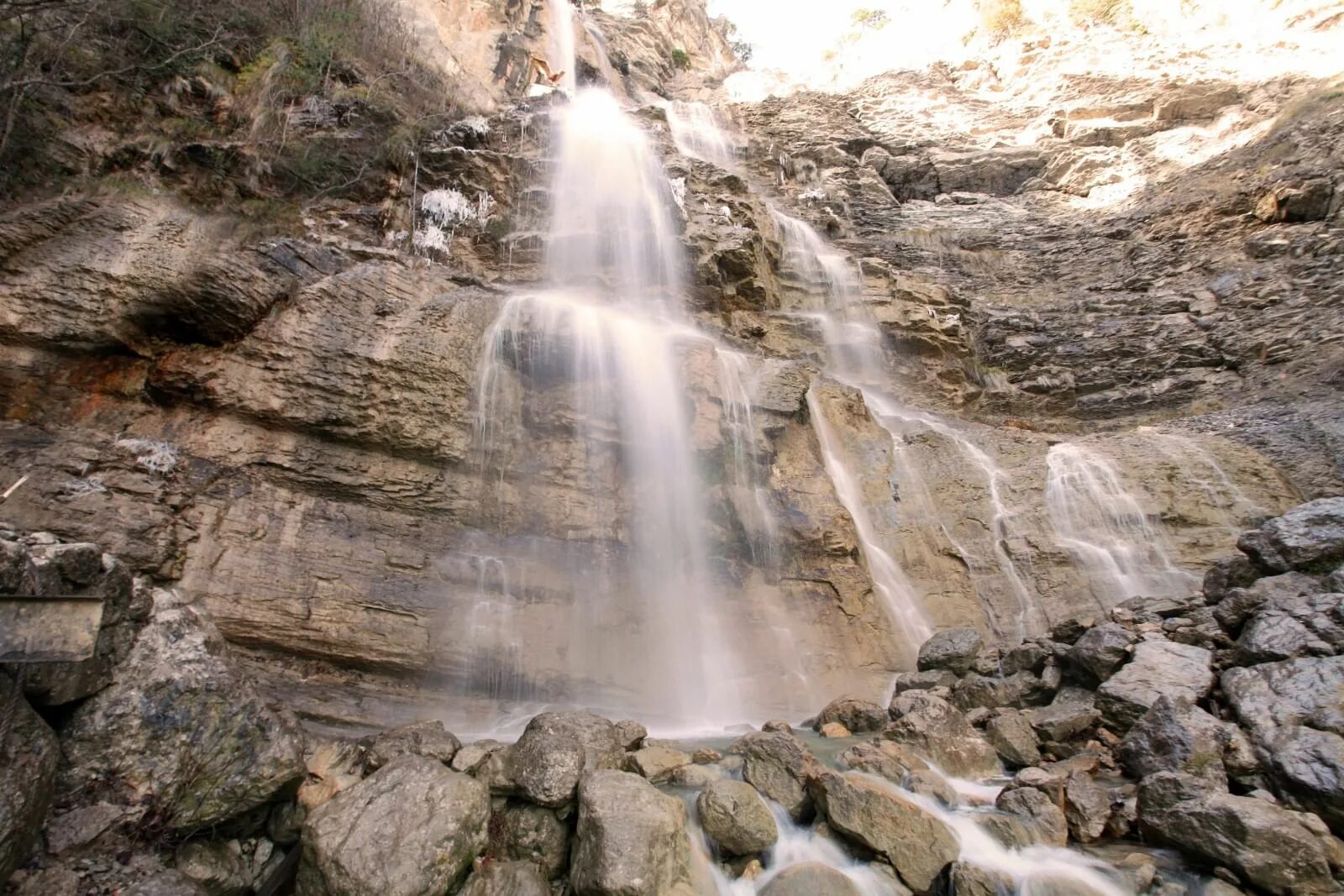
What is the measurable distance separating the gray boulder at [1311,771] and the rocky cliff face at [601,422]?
168 inches

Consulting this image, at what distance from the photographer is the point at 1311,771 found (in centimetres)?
383

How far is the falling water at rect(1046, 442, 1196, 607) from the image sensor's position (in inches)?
347

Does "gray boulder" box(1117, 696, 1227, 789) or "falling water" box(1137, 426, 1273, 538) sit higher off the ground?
"falling water" box(1137, 426, 1273, 538)

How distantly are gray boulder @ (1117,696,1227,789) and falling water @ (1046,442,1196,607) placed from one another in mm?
4605

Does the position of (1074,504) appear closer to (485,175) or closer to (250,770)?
(250,770)

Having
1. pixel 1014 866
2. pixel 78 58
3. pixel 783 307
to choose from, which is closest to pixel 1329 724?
pixel 1014 866

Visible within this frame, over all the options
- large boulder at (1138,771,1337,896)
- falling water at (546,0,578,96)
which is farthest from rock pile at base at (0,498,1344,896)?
falling water at (546,0,578,96)

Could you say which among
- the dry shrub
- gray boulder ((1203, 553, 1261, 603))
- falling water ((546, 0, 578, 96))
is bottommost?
gray boulder ((1203, 553, 1261, 603))

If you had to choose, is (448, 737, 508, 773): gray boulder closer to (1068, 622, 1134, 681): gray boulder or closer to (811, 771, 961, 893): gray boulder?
(811, 771, 961, 893): gray boulder

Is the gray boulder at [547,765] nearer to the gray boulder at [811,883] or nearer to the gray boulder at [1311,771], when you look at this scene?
the gray boulder at [811,883]

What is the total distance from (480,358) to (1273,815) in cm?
834

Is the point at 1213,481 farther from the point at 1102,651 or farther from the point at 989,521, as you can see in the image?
the point at 1102,651

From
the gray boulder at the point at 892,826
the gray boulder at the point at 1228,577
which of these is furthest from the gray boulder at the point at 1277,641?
the gray boulder at the point at 892,826

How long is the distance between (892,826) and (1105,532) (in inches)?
302
